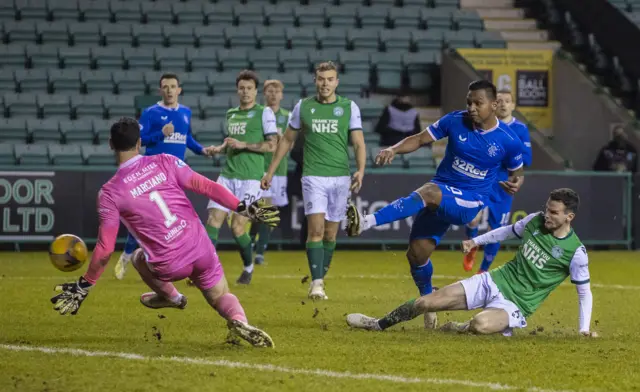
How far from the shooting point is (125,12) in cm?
2409

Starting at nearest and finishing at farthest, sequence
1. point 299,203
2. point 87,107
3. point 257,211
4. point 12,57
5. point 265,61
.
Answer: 1. point 257,211
2. point 299,203
3. point 87,107
4. point 12,57
5. point 265,61

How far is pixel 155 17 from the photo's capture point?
24266mm

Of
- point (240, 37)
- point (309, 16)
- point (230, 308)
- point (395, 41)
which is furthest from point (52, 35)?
point (230, 308)

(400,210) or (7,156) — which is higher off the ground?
(400,210)

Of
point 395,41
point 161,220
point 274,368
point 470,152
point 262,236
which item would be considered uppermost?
point 395,41

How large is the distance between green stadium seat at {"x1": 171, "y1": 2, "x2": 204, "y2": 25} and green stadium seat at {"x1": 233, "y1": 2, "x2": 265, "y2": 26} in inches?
29.3

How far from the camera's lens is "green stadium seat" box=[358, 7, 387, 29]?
25219 mm

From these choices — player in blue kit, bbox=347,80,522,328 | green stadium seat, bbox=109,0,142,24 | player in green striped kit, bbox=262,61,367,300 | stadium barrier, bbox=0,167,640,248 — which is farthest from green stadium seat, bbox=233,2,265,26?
player in blue kit, bbox=347,80,522,328

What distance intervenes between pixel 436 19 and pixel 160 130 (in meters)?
12.3

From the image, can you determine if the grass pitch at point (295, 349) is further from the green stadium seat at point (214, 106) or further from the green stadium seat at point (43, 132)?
the green stadium seat at point (214, 106)

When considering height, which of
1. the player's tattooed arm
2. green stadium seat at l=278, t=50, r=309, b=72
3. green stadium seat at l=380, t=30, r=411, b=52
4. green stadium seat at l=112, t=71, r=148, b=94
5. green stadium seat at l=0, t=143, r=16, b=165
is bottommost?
green stadium seat at l=0, t=143, r=16, b=165

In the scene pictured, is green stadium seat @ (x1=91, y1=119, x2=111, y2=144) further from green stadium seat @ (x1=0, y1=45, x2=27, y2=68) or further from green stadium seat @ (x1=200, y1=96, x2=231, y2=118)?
green stadium seat @ (x1=0, y1=45, x2=27, y2=68)

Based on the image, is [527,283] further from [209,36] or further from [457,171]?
[209,36]

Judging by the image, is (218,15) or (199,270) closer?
(199,270)
